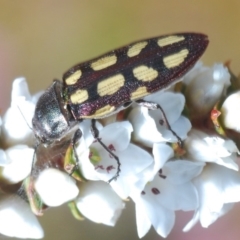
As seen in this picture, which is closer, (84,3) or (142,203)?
(142,203)

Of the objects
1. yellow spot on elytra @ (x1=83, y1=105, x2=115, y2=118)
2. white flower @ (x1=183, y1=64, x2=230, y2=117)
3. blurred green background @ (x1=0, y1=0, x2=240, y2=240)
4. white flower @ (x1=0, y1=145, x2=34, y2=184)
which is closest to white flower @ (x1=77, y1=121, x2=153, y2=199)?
yellow spot on elytra @ (x1=83, y1=105, x2=115, y2=118)

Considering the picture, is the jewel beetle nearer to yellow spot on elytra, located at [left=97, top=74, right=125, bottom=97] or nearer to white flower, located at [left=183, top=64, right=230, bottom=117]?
yellow spot on elytra, located at [left=97, top=74, right=125, bottom=97]

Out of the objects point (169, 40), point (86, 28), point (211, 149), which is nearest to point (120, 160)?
point (211, 149)

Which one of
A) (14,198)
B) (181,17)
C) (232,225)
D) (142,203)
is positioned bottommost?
(232,225)

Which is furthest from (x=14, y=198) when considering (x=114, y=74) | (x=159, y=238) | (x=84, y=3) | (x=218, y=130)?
(x=84, y=3)

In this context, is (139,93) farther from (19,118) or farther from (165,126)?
(19,118)

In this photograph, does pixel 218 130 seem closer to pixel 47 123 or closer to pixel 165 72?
pixel 165 72

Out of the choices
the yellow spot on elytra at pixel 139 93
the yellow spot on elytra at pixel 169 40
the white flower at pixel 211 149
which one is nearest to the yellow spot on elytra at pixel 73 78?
the yellow spot on elytra at pixel 139 93

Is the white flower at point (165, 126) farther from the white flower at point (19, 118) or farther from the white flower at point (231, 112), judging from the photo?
the white flower at point (19, 118)
